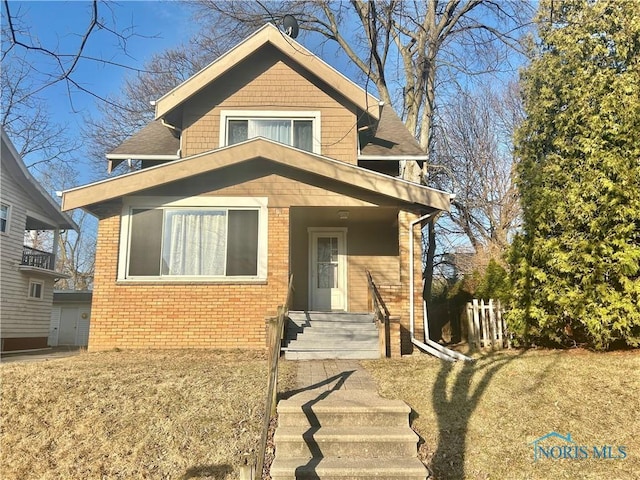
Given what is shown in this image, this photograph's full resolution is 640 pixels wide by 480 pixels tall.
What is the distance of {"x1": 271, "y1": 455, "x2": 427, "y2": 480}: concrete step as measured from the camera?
4.66m

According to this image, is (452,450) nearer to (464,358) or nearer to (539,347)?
(464,358)

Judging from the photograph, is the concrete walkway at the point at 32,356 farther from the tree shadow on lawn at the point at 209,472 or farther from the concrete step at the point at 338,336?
the tree shadow on lawn at the point at 209,472

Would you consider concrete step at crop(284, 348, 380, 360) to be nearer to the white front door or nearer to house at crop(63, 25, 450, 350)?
house at crop(63, 25, 450, 350)

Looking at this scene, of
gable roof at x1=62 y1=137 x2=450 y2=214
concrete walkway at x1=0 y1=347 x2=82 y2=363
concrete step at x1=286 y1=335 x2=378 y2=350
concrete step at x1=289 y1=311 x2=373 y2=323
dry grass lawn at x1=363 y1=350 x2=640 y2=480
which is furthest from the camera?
concrete walkway at x1=0 y1=347 x2=82 y2=363

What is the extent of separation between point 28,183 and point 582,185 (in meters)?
17.8

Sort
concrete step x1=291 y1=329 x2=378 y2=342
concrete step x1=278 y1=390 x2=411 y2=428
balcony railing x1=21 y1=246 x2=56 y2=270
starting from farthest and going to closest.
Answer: balcony railing x1=21 y1=246 x2=56 y2=270 → concrete step x1=291 y1=329 x2=378 y2=342 → concrete step x1=278 y1=390 x2=411 y2=428

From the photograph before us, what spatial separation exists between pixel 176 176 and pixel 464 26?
46.2 ft

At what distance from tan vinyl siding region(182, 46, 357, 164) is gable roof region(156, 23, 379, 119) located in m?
0.41

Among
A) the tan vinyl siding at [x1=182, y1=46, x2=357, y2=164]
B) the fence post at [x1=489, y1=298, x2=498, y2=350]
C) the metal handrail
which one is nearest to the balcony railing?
the tan vinyl siding at [x1=182, y1=46, x2=357, y2=164]

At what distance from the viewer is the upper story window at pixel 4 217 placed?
53.5 feet

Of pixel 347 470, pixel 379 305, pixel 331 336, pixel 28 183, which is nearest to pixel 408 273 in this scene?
pixel 379 305

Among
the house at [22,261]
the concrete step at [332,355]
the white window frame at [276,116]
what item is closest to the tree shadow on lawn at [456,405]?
the concrete step at [332,355]

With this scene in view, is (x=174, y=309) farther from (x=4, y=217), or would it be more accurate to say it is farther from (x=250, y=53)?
(x=4, y=217)

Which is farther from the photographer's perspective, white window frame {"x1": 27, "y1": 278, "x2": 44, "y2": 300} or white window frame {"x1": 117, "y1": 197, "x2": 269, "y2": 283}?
white window frame {"x1": 27, "y1": 278, "x2": 44, "y2": 300}
